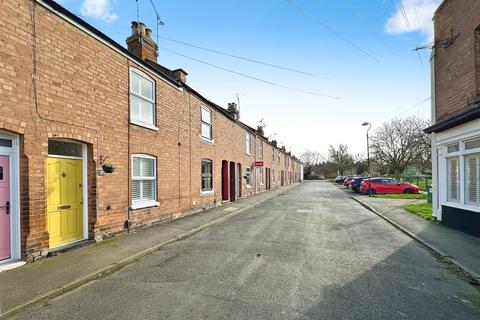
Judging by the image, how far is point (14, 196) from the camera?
586 cm

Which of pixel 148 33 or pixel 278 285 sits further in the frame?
pixel 148 33

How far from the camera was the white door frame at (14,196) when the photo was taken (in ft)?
19.1

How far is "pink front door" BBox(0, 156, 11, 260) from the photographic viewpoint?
5.66 meters

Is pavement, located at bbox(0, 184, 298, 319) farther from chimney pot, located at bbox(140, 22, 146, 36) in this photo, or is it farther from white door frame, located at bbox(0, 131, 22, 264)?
chimney pot, located at bbox(140, 22, 146, 36)

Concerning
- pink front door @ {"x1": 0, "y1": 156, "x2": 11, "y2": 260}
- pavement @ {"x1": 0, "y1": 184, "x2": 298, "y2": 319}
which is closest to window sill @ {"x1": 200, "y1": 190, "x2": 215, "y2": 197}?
pavement @ {"x1": 0, "y1": 184, "x2": 298, "y2": 319}

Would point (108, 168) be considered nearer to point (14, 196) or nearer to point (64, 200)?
point (64, 200)

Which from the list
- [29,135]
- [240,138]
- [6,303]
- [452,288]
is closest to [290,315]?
[452,288]

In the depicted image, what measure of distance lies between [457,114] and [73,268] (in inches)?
435

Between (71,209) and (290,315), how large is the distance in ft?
19.5

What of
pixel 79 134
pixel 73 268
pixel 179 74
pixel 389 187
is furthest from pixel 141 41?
pixel 389 187

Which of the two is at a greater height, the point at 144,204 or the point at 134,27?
the point at 134,27

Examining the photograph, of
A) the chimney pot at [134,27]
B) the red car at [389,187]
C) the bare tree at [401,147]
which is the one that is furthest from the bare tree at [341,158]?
the chimney pot at [134,27]

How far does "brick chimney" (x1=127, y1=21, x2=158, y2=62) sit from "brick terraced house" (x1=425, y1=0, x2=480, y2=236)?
37.5 feet

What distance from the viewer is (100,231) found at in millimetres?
7816
